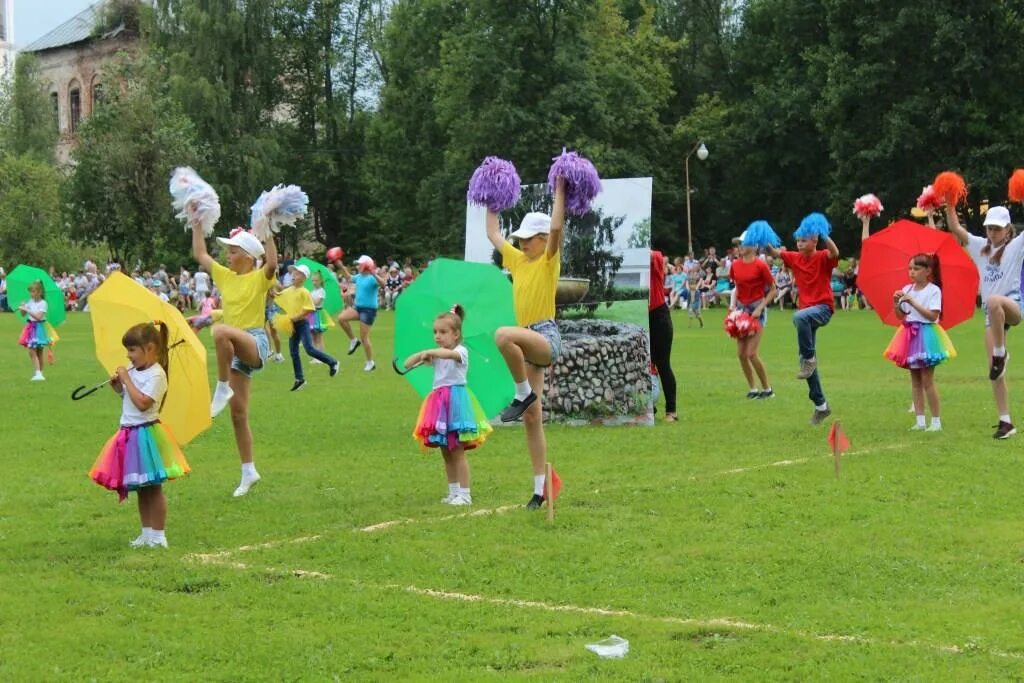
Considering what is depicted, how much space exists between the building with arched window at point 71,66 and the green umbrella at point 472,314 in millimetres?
84587

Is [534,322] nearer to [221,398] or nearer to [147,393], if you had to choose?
[221,398]

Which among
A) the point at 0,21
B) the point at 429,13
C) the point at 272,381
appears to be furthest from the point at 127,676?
the point at 0,21

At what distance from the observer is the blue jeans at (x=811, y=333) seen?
15.0 metres

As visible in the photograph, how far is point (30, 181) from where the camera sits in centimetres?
6650

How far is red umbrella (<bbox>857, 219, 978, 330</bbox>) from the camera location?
14.3m

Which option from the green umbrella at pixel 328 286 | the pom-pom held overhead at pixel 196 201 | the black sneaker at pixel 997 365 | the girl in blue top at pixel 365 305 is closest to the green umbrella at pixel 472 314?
the pom-pom held overhead at pixel 196 201

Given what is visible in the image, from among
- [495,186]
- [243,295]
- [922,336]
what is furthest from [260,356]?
[922,336]

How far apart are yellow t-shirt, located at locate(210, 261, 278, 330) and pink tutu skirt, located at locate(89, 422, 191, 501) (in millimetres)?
2393

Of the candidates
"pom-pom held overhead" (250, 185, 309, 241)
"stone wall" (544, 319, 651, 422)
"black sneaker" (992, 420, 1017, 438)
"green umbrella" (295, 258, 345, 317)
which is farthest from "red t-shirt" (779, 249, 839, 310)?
"green umbrella" (295, 258, 345, 317)

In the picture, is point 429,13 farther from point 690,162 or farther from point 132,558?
point 132,558

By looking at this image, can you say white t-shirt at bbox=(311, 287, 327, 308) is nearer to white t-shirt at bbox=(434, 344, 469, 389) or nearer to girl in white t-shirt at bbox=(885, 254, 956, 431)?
girl in white t-shirt at bbox=(885, 254, 956, 431)

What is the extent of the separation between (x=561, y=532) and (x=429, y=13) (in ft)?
195

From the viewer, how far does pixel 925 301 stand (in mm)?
14219

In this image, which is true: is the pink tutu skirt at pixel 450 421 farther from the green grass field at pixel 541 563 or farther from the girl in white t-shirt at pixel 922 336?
the girl in white t-shirt at pixel 922 336
